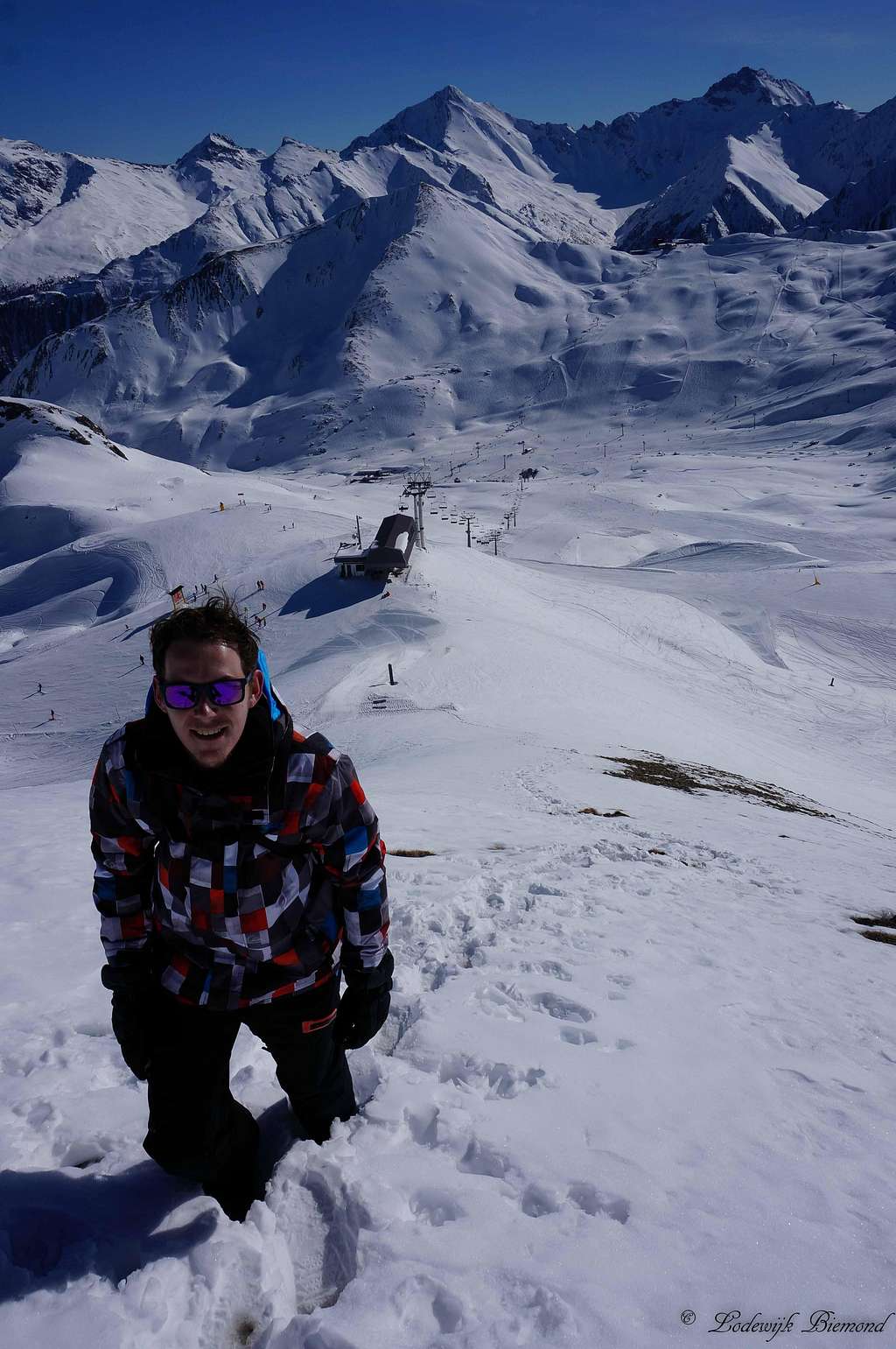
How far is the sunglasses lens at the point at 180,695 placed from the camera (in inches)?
117

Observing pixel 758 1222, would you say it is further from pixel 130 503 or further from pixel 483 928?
pixel 130 503

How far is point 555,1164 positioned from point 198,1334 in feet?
5.85

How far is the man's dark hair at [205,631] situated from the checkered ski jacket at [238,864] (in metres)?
0.27

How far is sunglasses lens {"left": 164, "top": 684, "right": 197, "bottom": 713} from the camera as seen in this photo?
2982mm

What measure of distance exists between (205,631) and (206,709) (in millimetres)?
328

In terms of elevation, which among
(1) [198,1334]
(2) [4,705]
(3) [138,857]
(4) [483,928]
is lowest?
(2) [4,705]

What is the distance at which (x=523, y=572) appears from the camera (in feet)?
191

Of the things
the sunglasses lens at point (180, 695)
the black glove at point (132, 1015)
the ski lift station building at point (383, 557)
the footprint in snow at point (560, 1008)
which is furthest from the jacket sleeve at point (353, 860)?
the ski lift station building at point (383, 557)

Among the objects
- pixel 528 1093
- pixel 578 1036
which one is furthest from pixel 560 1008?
pixel 528 1093

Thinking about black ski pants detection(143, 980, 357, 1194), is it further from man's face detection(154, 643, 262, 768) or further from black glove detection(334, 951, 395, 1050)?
man's face detection(154, 643, 262, 768)

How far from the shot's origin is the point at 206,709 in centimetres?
301

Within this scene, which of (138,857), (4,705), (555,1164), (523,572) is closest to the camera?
(138,857)

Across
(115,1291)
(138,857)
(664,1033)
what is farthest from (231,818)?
(664,1033)

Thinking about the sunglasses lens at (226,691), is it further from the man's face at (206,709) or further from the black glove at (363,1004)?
the black glove at (363,1004)
